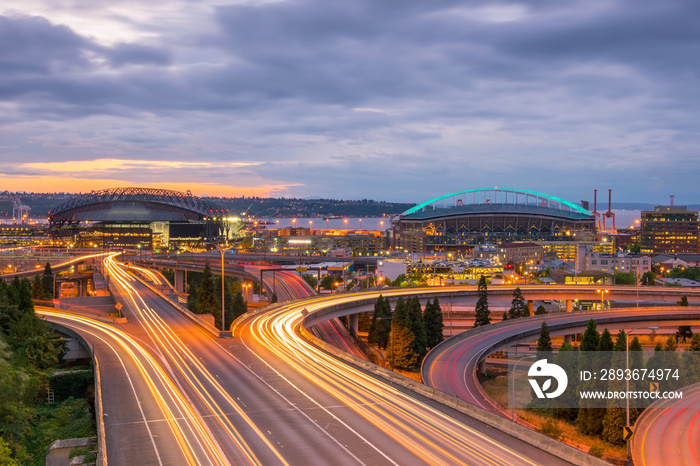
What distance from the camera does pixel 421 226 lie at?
186 m

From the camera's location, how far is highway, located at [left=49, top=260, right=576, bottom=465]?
52.0 feet

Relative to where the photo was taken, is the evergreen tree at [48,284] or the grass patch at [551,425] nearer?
the grass patch at [551,425]

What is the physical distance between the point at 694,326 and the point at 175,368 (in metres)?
47.3

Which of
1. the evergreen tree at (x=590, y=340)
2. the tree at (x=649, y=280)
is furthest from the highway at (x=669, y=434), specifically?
the tree at (x=649, y=280)

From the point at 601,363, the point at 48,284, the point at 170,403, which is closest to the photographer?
the point at 170,403

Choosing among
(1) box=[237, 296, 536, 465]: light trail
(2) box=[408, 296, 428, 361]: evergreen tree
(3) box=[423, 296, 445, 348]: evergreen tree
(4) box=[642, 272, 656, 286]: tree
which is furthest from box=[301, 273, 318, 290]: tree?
(1) box=[237, 296, 536, 465]: light trail

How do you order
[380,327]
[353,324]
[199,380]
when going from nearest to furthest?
[199,380] < [380,327] < [353,324]

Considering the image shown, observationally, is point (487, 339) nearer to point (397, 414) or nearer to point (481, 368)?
point (481, 368)

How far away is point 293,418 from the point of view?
1898 centimetres

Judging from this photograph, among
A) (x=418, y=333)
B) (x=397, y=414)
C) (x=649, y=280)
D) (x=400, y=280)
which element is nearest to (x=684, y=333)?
(x=418, y=333)

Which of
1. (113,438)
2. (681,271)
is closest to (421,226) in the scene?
(681,271)

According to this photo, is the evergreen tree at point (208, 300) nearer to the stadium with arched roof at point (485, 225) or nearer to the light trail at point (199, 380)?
the light trail at point (199, 380)

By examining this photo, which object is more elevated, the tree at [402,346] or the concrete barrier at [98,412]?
the concrete barrier at [98,412]

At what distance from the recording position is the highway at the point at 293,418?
15.9 metres
